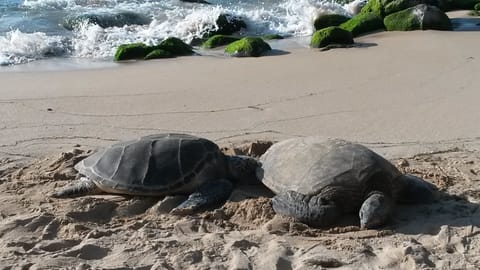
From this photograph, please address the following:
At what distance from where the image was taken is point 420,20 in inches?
442

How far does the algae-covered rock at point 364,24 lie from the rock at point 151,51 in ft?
10.7

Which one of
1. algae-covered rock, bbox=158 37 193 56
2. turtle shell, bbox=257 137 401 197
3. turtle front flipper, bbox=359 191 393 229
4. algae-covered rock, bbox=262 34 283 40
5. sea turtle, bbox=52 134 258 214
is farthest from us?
algae-covered rock, bbox=262 34 283 40

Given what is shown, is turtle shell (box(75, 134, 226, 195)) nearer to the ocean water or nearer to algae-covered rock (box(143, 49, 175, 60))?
algae-covered rock (box(143, 49, 175, 60))

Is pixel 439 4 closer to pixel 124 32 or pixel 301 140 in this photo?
pixel 124 32

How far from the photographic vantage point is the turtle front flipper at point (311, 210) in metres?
4.00

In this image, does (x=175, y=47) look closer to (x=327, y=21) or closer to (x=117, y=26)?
(x=327, y=21)

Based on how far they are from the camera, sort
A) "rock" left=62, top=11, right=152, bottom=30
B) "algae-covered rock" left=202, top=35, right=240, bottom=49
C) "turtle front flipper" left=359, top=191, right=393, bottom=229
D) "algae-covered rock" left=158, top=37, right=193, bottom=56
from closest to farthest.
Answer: "turtle front flipper" left=359, top=191, right=393, bottom=229 < "algae-covered rock" left=158, top=37, right=193, bottom=56 < "algae-covered rock" left=202, top=35, right=240, bottom=49 < "rock" left=62, top=11, right=152, bottom=30

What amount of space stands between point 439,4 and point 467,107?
792 centimetres

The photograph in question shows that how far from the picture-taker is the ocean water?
430 inches

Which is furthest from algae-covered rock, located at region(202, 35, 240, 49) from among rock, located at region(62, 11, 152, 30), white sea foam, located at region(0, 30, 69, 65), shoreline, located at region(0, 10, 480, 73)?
rock, located at region(62, 11, 152, 30)

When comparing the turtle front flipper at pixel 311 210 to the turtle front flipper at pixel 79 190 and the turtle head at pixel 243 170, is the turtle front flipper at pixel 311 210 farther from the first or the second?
the turtle front flipper at pixel 79 190

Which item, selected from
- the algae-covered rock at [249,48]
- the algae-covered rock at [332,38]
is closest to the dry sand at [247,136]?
the algae-covered rock at [249,48]

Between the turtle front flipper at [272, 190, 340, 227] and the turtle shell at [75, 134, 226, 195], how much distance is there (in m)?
0.73

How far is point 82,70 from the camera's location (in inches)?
360
